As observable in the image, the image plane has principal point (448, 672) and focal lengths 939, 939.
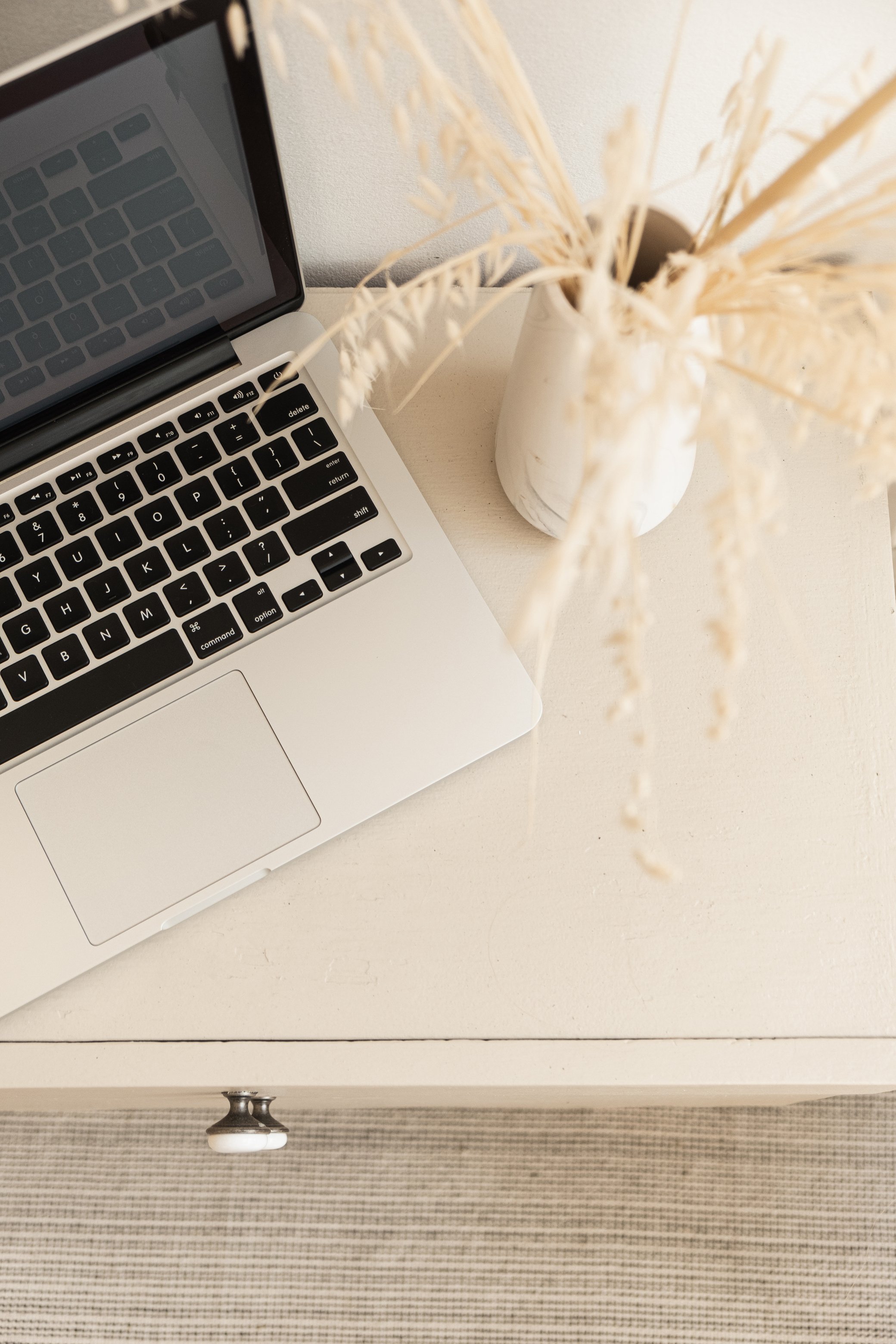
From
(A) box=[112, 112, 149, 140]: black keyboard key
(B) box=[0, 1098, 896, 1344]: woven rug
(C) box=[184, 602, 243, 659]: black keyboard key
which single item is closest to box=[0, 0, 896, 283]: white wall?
(A) box=[112, 112, 149, 140]: black keyboard key

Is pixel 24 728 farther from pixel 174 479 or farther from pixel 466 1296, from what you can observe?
pixel 466 1296

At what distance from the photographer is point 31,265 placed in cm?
45

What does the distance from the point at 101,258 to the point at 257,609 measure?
0.63 feet

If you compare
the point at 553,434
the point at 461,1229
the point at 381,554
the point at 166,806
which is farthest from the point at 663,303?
the point at 461,1229

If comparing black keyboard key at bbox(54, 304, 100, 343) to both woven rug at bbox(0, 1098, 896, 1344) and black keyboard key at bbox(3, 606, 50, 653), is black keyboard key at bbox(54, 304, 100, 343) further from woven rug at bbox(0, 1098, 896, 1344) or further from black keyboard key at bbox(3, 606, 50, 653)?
woven rug at bbox(0, 1098, 896, 1344)

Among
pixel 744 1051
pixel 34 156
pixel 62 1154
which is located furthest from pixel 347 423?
pixel 62 1154

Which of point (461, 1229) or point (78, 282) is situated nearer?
point (78, 282)

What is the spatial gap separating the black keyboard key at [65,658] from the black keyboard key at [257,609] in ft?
0.29

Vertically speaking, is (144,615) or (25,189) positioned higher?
(25,189)

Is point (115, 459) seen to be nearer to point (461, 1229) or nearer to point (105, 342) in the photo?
point (105, 342)

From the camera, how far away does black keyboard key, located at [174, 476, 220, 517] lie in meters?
0.53

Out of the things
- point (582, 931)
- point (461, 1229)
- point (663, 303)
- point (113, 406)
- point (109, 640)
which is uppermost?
point (113, 406)

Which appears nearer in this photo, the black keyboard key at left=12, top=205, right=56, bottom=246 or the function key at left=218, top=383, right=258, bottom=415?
the black keyboard key at left=12, top=205, right=56, bottom=246

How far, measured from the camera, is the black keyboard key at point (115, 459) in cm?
53
